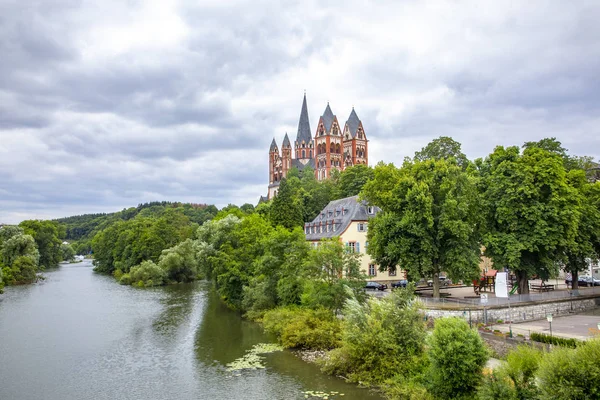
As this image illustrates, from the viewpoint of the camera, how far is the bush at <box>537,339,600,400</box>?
48.6 ft

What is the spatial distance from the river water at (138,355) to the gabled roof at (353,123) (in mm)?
109418

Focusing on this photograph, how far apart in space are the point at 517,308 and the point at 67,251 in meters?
129

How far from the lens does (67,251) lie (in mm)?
134875

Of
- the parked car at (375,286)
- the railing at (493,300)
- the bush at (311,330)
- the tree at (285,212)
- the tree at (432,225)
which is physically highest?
the tree at (285,212)

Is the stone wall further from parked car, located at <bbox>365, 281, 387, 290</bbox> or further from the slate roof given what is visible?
the slate roof

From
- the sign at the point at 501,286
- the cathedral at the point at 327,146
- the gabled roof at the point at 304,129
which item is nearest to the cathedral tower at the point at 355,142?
the cathedral at the point at 327,146

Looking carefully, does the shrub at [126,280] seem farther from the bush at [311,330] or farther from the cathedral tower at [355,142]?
the cathedral tower at [355,142]

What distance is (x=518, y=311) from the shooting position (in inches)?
1297

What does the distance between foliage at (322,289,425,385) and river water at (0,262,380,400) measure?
111 centimetres

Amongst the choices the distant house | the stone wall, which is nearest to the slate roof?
the distant house

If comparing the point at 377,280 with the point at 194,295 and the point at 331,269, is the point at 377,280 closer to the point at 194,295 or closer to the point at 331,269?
the point at 331,269

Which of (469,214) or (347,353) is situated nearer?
(347,353)

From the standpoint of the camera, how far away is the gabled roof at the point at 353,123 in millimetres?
153500

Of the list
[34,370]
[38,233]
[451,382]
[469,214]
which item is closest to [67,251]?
[38,233]
